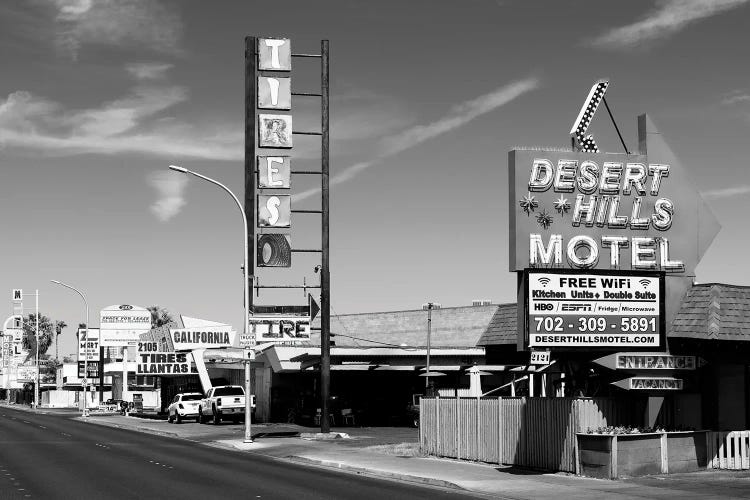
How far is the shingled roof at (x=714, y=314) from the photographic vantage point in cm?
2502

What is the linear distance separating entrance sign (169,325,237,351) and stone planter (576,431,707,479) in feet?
173

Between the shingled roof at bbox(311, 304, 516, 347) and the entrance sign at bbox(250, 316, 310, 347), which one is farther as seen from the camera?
the shingled roof at bbox(311, 304, 516, 347)

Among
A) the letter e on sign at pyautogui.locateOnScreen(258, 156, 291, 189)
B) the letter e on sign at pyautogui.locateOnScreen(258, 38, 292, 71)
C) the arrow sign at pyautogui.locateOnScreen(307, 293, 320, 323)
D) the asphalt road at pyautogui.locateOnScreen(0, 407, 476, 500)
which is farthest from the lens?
the letter e on sign at pyautogui.locateOnScreen(258, 38, 292, 71)

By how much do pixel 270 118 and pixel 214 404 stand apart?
60.9 feet

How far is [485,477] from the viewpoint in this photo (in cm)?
2500

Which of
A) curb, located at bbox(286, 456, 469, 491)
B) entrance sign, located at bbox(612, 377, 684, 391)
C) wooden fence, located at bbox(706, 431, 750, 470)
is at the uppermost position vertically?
entrance sign, located at bbox(612, 377, 684, 391)

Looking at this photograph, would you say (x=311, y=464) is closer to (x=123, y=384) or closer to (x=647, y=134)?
(x=647, y=134)

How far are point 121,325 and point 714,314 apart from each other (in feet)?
281

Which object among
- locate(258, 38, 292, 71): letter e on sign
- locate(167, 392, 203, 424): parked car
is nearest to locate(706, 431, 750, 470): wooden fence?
locate(258, 38, 292, 71): letter e on sign

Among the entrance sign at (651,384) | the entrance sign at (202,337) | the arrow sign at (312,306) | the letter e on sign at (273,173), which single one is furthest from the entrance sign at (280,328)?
the entrance sign at (202,337)

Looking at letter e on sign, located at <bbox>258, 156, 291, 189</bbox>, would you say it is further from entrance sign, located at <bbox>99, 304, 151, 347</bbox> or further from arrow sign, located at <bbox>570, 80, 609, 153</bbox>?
entrance sign, located at <bbox>99, 304, 151, 347</bbox>

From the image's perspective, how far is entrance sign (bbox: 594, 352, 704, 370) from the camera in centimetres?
2484

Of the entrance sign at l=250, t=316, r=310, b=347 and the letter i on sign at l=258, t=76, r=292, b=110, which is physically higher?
the letter i on sign at l=258, t=76, r=292, b=110

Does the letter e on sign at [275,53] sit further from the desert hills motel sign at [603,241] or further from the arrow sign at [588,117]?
the desert hills motel sign at [603,241]
